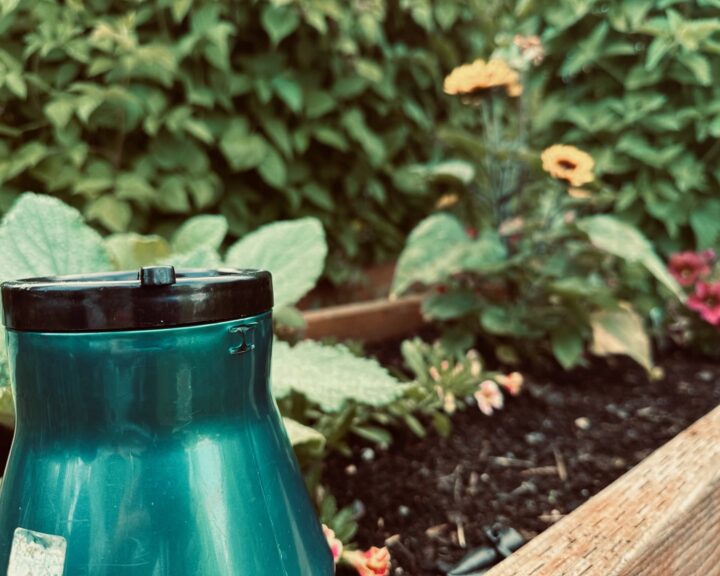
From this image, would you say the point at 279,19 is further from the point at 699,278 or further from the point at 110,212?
the point at 699,278

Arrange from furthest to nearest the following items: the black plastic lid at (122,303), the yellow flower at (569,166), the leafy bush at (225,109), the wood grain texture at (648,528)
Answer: the leafy bush at (225,109) → the yellow flower at (569,166) → the wood grain texture at (648,528) → the black plastic lid at (122,303)

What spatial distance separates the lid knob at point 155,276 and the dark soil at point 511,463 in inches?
23.9

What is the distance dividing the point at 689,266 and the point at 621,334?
34cm

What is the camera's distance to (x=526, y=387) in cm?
156

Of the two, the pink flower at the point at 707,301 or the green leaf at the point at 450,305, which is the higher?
the green leaf at the point at 450,305

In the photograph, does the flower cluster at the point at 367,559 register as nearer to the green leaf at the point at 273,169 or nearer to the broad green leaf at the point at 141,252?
the broad green leaf at the point at 141,252

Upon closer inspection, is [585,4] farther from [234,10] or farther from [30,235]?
[30,235]

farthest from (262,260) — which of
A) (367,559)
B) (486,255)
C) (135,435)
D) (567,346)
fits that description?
(567,346)

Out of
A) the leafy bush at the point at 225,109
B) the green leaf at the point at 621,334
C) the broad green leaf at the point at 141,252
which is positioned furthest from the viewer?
the green leaf at the point at 621,334

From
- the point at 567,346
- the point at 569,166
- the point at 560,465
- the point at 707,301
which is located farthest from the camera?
the point at 707,301

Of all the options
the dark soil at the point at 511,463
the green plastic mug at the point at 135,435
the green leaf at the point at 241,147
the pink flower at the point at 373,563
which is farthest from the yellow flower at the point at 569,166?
the green plastic mug at the point at 135,435

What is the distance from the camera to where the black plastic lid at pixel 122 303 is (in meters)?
0.43

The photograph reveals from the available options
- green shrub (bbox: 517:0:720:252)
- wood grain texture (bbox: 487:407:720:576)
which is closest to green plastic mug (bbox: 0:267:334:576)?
wood grain texture (bbox: 487:407:720:576)

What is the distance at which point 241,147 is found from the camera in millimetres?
1722
